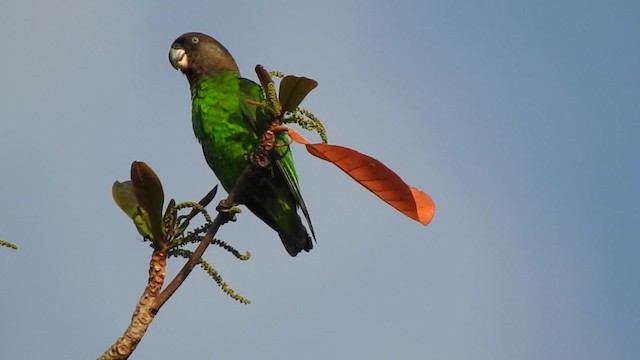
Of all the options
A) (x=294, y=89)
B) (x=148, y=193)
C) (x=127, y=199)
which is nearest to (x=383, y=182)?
(x=294, y=89)

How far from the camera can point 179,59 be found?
19.6 ft

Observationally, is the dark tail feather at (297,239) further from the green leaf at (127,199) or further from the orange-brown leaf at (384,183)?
the orange-brown leaf at (384,183)

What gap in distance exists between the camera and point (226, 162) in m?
5.18

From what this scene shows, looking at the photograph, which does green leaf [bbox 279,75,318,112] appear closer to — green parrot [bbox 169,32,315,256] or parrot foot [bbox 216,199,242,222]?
parrot foot [bbox 216,199,242,222]

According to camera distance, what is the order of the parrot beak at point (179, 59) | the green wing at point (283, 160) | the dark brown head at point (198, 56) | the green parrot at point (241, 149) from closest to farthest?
the green wing at point (283, 160) < the green parrot at point (241, 149) < the dark brown head at point (198, 56) < the parrot beak at point (179, 59)

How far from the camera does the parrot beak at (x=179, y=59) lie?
592 centimetres

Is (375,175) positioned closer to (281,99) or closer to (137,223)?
(281,99)

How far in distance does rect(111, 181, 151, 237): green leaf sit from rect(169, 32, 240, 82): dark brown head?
318cm

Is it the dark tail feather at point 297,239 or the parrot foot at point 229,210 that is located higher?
the dark tail feather at point 297,239

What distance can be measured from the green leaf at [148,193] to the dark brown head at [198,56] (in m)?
3.42

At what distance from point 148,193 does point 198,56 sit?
3.65 meters

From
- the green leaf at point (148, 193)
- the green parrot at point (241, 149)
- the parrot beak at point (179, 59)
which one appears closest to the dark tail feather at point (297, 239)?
the green parrot at point (241, 149)

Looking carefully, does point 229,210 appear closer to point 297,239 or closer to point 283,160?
point 283,160

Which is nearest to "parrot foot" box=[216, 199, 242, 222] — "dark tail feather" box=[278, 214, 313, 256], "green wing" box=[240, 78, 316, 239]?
"green wing" box=[240, 78, 316, 239]
